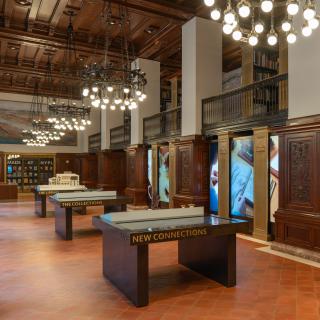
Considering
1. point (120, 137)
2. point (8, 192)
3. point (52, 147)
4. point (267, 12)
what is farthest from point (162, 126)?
point (52, 147)

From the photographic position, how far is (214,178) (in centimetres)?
945

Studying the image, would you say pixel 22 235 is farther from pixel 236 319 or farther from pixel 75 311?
pixel 236 319

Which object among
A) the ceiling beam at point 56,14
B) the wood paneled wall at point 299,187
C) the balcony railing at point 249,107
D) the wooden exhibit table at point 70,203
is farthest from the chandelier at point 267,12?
the ceiling beam at point 56,14

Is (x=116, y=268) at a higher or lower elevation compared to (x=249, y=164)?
lower

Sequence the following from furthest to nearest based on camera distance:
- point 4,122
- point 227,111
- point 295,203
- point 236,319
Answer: point 4,122 → point 227,111 → point 295,203 → point 236,319

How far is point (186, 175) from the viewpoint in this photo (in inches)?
394

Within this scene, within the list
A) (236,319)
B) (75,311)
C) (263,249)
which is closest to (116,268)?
(75,311)

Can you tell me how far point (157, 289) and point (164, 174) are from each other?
7.42 metres

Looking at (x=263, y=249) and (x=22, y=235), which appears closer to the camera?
(x=263, y=249)

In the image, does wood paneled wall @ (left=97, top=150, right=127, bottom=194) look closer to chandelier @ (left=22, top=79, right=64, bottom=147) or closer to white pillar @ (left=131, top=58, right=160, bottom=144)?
chandelier @ (left=22, top=79, right=64, bottom=147)

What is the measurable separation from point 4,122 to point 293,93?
1635 centimetres

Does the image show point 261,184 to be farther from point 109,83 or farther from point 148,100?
point 148,100

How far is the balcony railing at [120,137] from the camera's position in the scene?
A: 14750 mm

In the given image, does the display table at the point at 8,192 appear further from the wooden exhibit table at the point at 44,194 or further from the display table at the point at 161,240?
the display table at the point at 161,240
